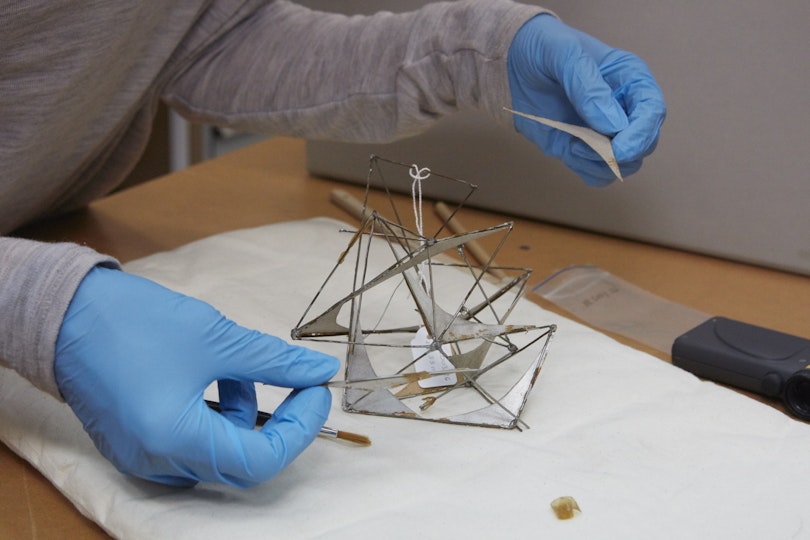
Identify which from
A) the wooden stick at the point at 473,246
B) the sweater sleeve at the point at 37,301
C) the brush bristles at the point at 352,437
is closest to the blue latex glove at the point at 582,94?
the wooden stick at the point at 473,246

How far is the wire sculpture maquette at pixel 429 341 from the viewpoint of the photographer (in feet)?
2.03

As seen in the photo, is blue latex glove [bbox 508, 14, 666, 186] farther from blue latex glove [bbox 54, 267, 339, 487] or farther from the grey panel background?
blue latex glove [bbox 54, 267, 339, 487]

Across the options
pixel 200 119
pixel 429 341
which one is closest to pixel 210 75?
pixel 200 119

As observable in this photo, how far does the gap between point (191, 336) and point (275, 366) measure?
56mm

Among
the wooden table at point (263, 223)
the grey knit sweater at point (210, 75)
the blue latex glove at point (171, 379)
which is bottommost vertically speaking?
the wooden table at point (263, 223)

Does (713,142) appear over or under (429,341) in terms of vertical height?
over

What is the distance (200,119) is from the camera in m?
1.00

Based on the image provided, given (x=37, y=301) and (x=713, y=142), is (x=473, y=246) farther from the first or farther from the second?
(x=37, y=301)

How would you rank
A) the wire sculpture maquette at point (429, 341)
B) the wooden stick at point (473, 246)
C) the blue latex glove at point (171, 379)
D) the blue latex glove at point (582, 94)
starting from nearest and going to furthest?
the blue latex glove at point (171, 379) < the wire sculpture maquette at point (429, 341) < the blue latex glove at point (582, 94) < the wooden stick at point (473, 246)

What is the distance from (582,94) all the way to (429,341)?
252 millimetres

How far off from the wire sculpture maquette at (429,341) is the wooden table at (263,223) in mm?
167

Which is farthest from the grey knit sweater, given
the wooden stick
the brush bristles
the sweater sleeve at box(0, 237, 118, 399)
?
the brush bristles

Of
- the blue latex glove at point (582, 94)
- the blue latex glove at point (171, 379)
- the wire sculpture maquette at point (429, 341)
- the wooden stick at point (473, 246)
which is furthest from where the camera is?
the wooden stick at point (473, 246)

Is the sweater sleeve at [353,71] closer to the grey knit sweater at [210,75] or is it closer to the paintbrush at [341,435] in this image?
the grey knit sweater at [210,75]
